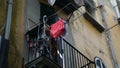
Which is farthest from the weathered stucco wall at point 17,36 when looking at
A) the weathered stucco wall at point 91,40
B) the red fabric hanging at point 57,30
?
the weathered stucco wall at point 91,40

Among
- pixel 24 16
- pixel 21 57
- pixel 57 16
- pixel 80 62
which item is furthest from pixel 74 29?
pixel 21 57

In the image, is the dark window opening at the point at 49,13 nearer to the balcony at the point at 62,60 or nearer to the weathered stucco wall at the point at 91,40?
the balcony at the point at 62,60

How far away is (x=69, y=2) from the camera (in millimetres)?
12406

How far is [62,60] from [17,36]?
4.82 ft

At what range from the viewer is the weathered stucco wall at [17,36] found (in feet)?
28.0

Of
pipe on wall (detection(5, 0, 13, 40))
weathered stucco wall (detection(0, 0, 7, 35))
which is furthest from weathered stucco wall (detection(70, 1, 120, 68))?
pipe on wall (detection(5, 0, 13, 40))

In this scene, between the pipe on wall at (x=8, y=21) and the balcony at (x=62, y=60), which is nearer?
the pipe on wall at (x=8, y=21)

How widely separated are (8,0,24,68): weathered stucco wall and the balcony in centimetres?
36

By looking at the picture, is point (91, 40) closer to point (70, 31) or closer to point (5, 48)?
point (70, 31)

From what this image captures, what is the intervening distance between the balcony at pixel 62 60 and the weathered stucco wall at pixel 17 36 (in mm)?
357

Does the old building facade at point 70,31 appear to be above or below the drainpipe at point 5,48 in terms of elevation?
above

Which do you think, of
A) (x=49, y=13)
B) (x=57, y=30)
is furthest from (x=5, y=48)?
(x=49, y=13)

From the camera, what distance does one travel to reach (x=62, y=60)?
392 inches

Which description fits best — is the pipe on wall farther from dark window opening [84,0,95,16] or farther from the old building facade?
dark window opening [84,0,95,16]
